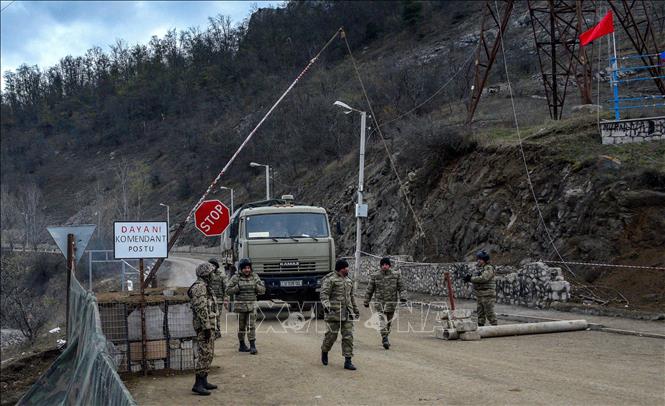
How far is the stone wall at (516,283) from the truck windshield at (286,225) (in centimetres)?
266

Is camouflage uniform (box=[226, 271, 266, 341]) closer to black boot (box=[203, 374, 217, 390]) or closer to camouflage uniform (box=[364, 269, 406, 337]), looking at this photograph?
camouflage uniform (box=[364, 269, 406, 337])

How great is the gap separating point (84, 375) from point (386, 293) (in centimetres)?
787

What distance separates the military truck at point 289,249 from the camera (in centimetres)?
1991

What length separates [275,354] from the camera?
14.3m

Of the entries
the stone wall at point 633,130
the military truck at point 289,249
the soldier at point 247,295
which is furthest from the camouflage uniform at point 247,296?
the stone wall at point 633,130

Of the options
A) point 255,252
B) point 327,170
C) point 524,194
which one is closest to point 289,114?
point 327,170

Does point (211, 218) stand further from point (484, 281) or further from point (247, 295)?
point (484, 281)

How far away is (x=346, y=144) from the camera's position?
64.4 metres

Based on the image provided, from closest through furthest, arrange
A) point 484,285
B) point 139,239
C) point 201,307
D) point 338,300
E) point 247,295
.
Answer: point 201,307 < point 338,300 < point 139,239 < point 247,295 < point 484,285

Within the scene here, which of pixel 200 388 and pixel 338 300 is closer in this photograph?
pixel 200 388

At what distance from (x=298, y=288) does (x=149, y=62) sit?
131930 millimetres

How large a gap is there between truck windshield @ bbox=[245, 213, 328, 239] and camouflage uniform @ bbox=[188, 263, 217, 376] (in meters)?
9.54

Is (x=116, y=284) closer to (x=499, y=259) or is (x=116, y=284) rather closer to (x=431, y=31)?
(x=499, y=259)

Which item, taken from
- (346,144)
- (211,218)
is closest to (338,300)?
(211,218)
